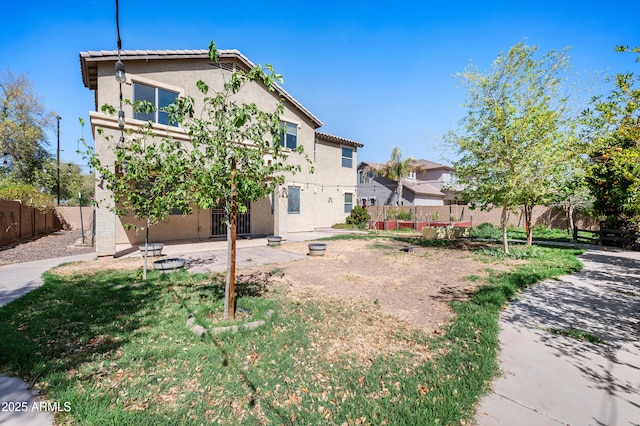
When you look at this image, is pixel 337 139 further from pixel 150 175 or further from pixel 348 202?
pixel 150 175

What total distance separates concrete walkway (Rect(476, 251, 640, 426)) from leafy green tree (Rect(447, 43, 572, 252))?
448 centimetres

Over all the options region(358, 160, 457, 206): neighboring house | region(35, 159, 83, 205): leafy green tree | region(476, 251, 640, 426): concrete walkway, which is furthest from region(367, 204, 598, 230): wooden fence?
region(35, 159, 83, 205): leafy green tree

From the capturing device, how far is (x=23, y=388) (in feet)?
8.79

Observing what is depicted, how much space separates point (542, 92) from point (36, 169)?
3522 cm

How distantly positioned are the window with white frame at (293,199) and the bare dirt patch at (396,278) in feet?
21.6

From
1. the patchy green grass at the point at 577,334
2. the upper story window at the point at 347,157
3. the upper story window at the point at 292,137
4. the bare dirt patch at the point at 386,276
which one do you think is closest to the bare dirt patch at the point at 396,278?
the bare dirt patch at the point at 386,276

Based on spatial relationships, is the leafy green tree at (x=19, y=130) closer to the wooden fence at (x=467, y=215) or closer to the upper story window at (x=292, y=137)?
the upper story window at (x=292, y=137)

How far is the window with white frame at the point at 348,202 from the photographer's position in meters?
21.8

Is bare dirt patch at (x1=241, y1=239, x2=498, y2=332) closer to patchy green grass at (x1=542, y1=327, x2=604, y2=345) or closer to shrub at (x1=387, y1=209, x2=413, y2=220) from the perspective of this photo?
patchy green grass at (x1=542, y1=327, x2=604, y2=345)

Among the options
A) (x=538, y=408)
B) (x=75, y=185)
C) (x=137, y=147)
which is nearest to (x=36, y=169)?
(x=75, y=185)

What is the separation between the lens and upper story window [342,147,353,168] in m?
21.2

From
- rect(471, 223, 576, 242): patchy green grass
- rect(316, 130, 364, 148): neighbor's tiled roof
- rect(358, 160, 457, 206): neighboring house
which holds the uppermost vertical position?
rect(316, 130, 364, 148): neighbor's tiled roof

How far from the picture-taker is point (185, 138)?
33.7 feet

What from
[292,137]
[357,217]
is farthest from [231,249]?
[357,217]
